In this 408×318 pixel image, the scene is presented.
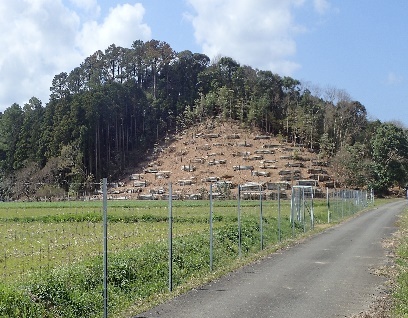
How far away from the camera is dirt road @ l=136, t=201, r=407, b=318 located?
29.2 feet

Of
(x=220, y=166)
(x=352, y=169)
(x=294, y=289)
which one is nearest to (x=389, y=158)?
(x=352, y=169)

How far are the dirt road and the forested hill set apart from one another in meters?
47.9

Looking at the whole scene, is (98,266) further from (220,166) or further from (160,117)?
(160,117)

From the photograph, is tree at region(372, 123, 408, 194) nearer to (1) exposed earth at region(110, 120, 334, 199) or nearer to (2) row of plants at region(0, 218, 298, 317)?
(1) exposed earth at region(110, 120, 334, 199)

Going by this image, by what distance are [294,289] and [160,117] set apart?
8739 cm

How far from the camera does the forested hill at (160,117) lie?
245 ft

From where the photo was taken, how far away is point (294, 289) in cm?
1074

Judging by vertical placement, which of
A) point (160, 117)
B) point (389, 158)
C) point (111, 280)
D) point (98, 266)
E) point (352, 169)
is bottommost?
point (111, 280)

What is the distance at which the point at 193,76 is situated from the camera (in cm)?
10444

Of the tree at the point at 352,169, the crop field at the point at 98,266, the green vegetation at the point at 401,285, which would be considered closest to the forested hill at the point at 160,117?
the tree at the point at 352,169

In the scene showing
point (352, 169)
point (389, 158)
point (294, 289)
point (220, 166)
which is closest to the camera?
point (294, 289)

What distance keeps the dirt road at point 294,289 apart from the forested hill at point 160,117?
4791 centimetres

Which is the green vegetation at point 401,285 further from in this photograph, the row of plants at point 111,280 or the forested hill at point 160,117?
the forested hill at point 160,117

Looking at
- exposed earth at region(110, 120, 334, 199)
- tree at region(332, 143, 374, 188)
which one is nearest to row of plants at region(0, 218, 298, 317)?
exposed earth at region(110, 120, 334, 199)
